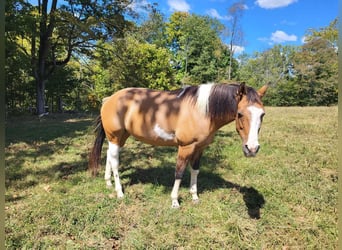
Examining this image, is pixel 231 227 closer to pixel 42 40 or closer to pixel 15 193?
pixel 15 193

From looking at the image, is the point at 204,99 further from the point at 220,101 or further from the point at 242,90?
the point at 242,90

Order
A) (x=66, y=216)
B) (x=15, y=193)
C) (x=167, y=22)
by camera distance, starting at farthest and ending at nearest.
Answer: (x=167, y=22) < (x=15, y=193) < (x=66, y=216)

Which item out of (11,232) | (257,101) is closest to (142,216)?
(11,232)

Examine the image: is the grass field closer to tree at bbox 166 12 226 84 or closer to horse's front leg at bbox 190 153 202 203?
horse's front leg at bbox 190 153 202 203

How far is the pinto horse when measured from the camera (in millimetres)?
2998

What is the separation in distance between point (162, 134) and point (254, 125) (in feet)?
4.51

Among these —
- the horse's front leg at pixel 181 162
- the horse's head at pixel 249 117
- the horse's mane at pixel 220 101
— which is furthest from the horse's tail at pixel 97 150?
the horse's head at pixel 249 117

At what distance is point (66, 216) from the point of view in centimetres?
327

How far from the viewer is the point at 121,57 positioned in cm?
1372

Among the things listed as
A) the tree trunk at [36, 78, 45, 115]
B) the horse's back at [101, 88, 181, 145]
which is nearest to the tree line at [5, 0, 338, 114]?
the tree trunk at [36, 78, 45, 115]

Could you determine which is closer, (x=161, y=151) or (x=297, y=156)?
(x=297, y=156)

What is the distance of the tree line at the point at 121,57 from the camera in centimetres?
1223

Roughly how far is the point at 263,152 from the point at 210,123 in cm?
303

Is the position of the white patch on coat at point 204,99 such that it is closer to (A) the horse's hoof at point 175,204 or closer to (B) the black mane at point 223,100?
(B) the black mane at point 223,100
